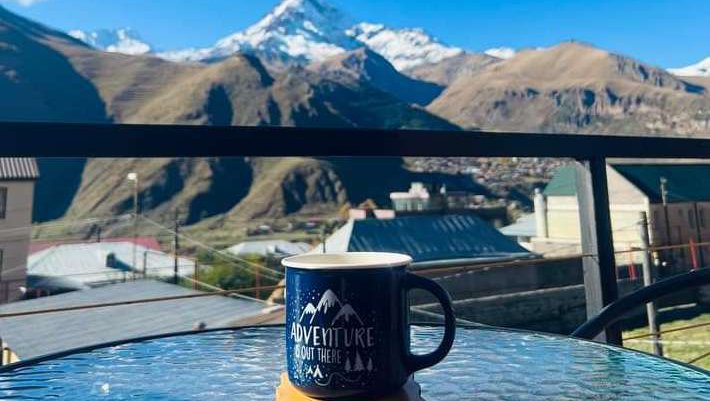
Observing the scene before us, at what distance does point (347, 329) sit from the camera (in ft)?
0.93

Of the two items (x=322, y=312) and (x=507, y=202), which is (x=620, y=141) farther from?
(x=507, y=202)

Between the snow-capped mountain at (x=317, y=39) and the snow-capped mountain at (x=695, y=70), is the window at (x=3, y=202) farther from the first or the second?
the snow-capped mountain at (x=317, y=39)

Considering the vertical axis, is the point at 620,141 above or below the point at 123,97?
below

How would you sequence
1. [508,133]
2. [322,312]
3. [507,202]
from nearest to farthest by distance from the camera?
[322,312]
[508,133]
[507,202]

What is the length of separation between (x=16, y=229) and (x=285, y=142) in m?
16.2

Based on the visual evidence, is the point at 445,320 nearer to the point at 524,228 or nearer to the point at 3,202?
the point at 3,202

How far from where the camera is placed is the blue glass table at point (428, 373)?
38 cm

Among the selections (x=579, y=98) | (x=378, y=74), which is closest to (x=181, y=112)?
(x=579, y=98)

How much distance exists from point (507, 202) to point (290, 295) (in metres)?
31.3

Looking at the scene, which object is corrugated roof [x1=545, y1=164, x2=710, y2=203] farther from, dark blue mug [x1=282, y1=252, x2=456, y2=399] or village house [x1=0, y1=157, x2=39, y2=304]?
village house [x1=0, y1=157, x2=39, y2=304]

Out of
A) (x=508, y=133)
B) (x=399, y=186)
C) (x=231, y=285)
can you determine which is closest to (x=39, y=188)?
(x=399, y=186)

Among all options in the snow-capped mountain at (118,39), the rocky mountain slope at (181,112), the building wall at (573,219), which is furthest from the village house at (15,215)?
A: the snow-capped mountain at (118,39)

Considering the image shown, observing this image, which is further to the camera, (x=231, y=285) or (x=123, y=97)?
(x=123, y=97)

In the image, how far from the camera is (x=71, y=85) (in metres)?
48.6
